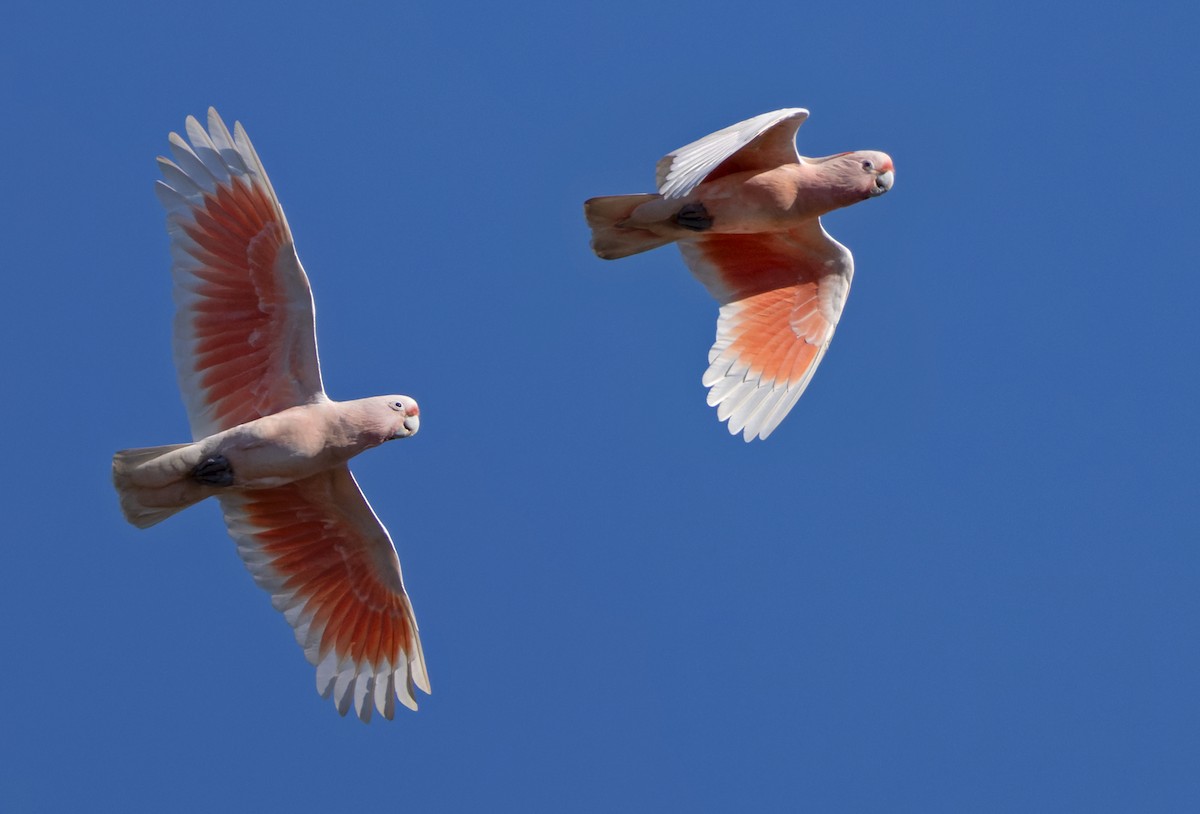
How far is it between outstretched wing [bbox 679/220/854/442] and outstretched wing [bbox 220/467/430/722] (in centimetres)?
254

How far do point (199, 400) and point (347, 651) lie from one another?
186cm

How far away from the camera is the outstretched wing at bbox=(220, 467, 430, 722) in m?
11.8

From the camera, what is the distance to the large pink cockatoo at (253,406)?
11.3 meters

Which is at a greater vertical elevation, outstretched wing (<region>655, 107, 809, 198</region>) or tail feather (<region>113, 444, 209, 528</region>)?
outstretched wing (<region>655, 107, 809, 198</region>)

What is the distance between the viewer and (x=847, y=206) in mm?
12617

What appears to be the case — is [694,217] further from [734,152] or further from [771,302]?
A: [734,152]

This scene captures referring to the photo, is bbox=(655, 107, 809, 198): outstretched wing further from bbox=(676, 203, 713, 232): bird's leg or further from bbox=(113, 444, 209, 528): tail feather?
bbox=(113, 444, 209, 528): tail feather

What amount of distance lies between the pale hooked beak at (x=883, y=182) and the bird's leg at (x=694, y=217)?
1.12m

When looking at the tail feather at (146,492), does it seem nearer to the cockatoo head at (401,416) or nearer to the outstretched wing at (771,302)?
the cockatoo head at (401,416)

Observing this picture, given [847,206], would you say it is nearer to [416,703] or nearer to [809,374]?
[809,374]

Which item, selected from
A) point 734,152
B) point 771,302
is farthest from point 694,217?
point 734,152

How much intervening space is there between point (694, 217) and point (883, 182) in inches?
50.8

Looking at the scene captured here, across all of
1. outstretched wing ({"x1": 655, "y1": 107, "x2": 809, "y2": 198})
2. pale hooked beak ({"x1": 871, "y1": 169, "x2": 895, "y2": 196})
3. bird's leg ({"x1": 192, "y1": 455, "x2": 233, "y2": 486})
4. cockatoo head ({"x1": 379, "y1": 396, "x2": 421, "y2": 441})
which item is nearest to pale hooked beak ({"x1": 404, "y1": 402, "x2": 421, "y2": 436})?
cockatoo head ({"x1": 379, "y1": 396, "x2": 421, "y2": 441})

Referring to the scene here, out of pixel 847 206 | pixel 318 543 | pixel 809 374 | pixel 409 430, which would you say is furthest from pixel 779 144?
pixel 318 543
